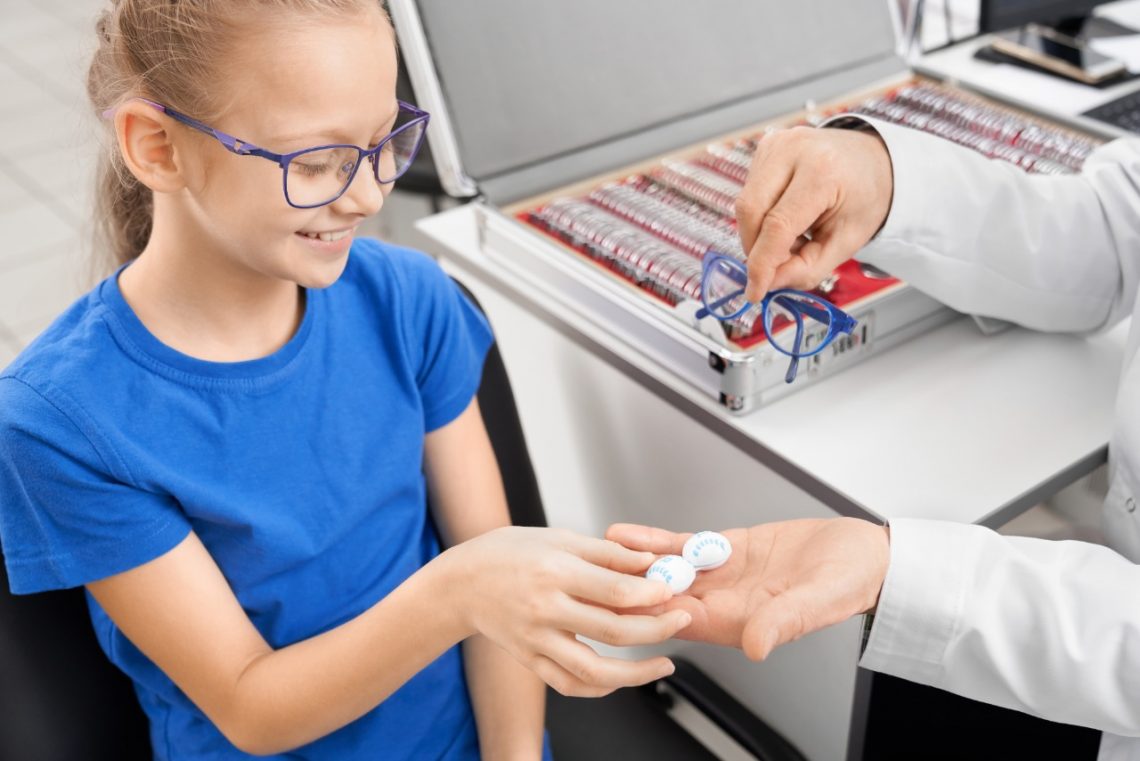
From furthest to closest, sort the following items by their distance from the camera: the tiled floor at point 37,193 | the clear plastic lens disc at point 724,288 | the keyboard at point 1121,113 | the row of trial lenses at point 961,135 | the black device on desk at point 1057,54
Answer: the tiled floor at point 37,193
the black device on desk at point 1057,54
the keyboard at point 1121,113
the row of trial lenses at point 961,135
the clear plastic lens disc at point 724,288

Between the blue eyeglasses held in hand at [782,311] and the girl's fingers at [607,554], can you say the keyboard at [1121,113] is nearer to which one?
the blue eyeglasses held in hand at [782,311]

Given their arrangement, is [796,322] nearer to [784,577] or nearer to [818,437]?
[818,437]

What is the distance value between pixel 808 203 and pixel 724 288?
0.17 metres

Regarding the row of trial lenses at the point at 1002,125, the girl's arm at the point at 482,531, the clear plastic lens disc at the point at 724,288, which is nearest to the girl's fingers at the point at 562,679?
the girl's arm at the point at 482,531

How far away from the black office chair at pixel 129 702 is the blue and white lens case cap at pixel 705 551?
0.32 metres

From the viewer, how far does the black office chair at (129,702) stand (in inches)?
40.9

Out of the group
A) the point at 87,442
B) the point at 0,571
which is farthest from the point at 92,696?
the point at 87,442

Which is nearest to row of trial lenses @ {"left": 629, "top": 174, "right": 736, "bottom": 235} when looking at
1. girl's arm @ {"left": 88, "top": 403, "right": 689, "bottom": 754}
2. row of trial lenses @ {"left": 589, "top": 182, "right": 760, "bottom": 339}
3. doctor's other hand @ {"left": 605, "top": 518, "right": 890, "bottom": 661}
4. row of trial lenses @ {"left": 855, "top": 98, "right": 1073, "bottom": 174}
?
row of trial lenses @ {"left": 589, "top": 182, "right": 760, "bottom": 339}

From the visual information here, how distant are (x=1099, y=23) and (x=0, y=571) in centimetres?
213

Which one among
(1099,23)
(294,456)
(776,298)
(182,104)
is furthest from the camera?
(1099,23)

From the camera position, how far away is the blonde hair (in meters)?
0.92

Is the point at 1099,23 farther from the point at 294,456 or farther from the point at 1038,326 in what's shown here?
the point at 294,456

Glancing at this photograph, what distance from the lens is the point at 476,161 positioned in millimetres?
1546

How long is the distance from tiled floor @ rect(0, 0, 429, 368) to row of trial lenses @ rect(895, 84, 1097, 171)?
102 cm
